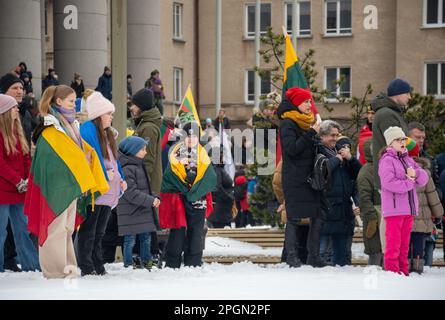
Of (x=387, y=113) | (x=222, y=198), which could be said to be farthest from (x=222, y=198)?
(x=387, y=113)

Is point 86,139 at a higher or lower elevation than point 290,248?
higher

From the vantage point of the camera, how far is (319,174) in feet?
45.8

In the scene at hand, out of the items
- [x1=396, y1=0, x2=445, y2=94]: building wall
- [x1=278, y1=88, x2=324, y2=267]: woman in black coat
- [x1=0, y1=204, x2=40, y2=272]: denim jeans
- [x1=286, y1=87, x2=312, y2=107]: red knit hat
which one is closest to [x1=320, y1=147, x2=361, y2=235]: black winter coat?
[x1=278, y1=88, x2=324, y2=267]: woman in black coat

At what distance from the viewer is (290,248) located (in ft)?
47.0

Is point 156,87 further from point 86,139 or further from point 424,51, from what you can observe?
point 424,51

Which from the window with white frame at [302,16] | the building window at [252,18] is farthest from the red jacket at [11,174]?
the building window at [252,18]

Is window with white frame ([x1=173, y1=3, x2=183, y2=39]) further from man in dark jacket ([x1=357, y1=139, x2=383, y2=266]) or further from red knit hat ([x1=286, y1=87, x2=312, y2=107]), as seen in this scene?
red knit hat ([x1=286, y1=87, x2=312, y2=107])

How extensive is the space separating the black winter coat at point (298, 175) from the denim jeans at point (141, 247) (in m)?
1.61

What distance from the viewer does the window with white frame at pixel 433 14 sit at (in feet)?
185

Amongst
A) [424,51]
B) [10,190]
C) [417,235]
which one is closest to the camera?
[10,190]

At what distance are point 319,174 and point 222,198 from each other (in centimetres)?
998
